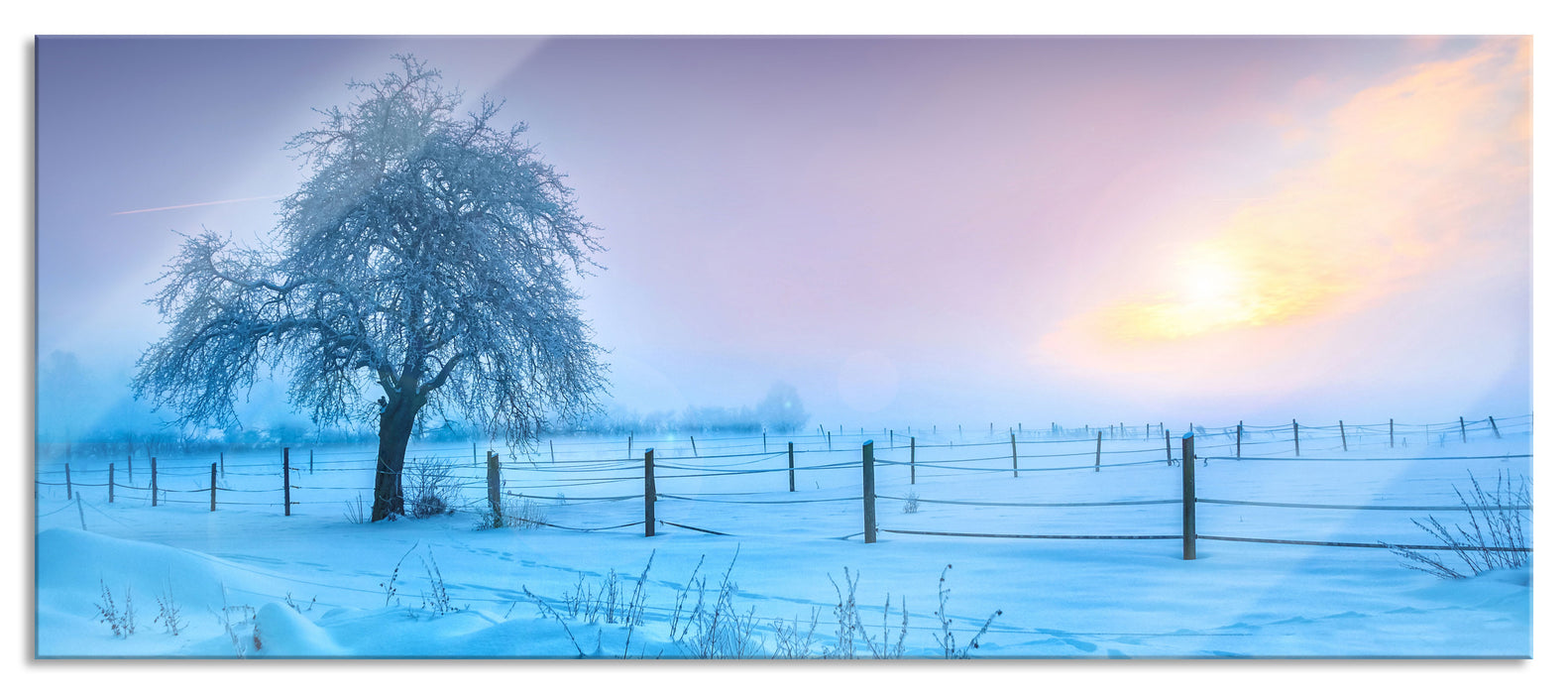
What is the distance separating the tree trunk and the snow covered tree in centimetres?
1

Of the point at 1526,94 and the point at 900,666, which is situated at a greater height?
the point at 1526,94

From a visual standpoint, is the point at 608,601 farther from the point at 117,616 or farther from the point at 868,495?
the point at 117,616

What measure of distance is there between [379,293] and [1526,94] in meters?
7.54

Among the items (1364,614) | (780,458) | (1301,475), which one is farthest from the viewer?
(780,458)

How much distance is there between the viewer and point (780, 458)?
16.6 m

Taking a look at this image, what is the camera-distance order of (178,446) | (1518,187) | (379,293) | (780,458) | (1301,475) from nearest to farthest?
(1518,187) < (178,446) < (379,293) < (1301,475) < (780,458)

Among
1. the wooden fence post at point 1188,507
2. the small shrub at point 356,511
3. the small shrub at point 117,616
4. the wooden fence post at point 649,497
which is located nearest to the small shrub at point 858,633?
the wooden fence post at point 1188,507

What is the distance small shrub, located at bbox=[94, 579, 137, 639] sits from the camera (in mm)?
3910

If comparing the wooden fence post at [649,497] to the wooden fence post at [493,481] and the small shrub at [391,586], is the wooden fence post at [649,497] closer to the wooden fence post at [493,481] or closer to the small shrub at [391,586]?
the wooden fence post at [493,481]

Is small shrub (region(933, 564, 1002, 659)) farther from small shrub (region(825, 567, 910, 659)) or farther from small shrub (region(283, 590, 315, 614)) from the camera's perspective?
small shrub (region(283, 590, 315, 614))

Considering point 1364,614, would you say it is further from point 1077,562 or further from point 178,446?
point 178,446

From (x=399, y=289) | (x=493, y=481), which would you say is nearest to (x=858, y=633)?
(x=493, y=481)

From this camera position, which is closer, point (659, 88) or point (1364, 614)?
point (1364, 614)
